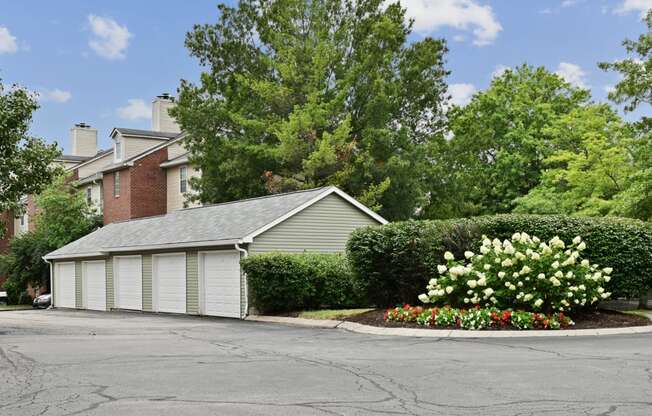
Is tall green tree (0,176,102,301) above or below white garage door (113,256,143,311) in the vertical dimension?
above

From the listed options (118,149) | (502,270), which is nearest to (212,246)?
(502,270)

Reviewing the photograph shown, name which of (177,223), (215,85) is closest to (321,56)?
(215,85)

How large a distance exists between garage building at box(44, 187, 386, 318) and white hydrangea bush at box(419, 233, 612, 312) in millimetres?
9149

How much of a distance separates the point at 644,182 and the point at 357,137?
17.3m

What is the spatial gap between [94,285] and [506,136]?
2672cm

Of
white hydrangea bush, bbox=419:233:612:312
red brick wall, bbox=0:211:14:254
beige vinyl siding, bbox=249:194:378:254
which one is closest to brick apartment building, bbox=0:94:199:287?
red brick wall, bbox=0:211:14:254

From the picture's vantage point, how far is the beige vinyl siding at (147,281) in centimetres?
3127

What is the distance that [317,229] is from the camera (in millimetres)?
28266

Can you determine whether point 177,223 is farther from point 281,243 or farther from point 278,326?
point 278,326

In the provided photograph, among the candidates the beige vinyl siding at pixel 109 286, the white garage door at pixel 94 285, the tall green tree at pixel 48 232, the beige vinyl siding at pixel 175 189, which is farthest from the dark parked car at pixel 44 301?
the beige vinyl siding at pixel 109 286

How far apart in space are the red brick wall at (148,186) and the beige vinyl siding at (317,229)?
22105 mm

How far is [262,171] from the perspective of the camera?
Answer: 137 ft

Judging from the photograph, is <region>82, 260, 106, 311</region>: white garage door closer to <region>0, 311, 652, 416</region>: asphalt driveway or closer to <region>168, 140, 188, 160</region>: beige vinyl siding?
<region>168, 140, 188, 160</region>: beige vinyl siding

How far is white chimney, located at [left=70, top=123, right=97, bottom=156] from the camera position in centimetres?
6328
